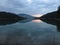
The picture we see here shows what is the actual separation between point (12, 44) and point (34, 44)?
2.86 metres

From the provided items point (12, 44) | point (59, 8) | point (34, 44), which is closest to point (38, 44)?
point (34, 44)

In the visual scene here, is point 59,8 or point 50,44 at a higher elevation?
point 59,8

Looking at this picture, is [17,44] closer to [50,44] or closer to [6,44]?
[6,44]

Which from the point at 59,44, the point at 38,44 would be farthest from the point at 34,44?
the point at 59,44

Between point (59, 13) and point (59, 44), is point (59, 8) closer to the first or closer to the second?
point (59, 13)

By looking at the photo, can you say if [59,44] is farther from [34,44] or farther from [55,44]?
[34,44]

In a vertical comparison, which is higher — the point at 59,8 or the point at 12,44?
the point at 59,8

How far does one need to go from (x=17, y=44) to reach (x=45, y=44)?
12.0 feet

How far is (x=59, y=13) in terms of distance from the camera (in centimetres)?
14912

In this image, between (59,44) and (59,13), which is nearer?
(59,44)

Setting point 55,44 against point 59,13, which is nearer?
point 55,44

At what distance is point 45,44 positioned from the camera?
17.9m

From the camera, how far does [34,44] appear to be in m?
17.9

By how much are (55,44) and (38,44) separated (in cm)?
220
